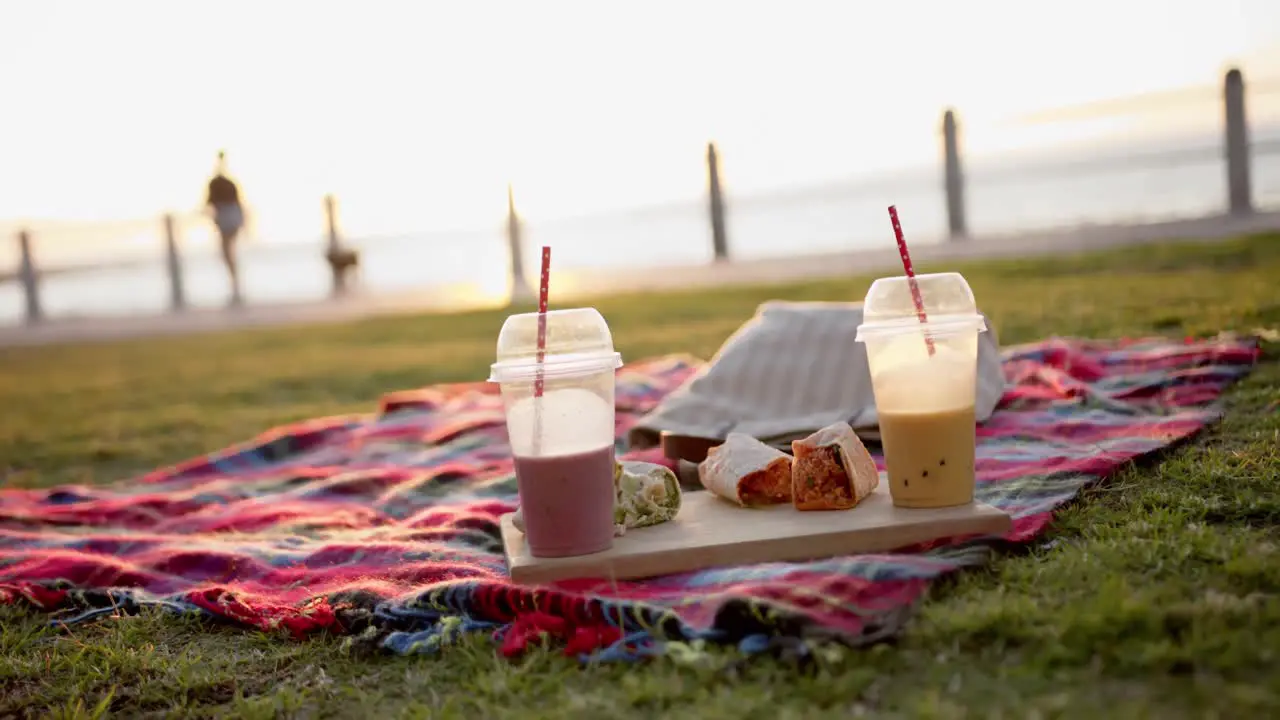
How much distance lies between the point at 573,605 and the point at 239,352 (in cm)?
789

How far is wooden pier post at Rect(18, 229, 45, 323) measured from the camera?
14672mm

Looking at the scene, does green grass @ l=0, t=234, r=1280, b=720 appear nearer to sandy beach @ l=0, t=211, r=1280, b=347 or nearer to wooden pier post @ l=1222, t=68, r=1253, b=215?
sandy beach @ l=0, t=211, r=1280, b=347

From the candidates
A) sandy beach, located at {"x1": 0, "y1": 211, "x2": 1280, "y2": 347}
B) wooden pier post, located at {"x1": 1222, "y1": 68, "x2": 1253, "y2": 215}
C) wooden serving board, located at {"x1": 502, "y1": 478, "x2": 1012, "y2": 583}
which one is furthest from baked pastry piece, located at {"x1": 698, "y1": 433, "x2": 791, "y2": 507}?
wooden pier post, located at {"x1": 1222, "y1": 68, "x2": 1253, "y2": 215}

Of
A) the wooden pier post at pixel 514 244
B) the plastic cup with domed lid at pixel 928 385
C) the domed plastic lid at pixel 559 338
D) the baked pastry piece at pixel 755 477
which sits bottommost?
the baked pastry piece at pixel 755 477

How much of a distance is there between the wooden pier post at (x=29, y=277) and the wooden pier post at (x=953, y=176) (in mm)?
11392

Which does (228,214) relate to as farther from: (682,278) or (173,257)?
(682,278)

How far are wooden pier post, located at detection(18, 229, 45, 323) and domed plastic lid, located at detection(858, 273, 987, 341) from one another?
14749 mm

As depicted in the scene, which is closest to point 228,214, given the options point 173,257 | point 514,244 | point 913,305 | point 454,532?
point 173,257

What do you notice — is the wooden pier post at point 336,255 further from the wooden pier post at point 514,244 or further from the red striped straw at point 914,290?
the red striped straw at point 914,290

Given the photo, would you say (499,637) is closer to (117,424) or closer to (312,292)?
(117,424)

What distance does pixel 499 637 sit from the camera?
2.18m

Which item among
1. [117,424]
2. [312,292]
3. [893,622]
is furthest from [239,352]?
[893,622]

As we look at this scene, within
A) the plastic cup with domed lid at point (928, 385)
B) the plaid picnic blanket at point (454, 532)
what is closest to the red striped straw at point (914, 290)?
the plastic cup with domed lid at point (928, 385)

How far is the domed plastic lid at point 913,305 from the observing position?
2365 mm
